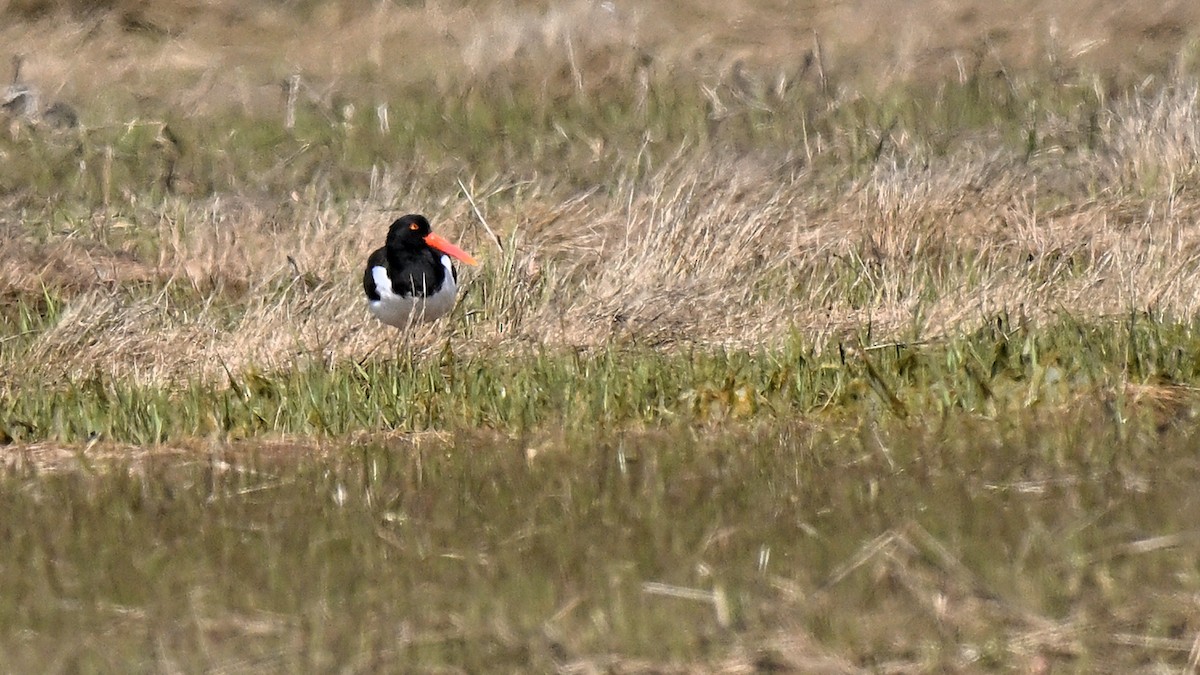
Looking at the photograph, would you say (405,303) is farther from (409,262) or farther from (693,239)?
(693,239)

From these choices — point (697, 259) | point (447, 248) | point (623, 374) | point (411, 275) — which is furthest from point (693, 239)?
point (623, 374)

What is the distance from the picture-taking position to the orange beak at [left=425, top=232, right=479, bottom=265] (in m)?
9.38

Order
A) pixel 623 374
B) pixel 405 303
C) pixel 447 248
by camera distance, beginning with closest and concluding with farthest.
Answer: pixel 623 374 → pixel 405 303 → pixel 447 248

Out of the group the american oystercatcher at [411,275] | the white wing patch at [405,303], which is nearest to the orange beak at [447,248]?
the american oystercatcher at [411,275]

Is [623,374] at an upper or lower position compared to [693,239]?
upper

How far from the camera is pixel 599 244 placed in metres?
9.88

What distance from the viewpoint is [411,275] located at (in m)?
8.92

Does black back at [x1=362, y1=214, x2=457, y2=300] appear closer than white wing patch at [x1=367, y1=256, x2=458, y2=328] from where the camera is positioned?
No

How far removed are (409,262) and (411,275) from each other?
0.20 m

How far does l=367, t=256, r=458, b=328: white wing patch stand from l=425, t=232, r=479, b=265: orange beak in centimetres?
12

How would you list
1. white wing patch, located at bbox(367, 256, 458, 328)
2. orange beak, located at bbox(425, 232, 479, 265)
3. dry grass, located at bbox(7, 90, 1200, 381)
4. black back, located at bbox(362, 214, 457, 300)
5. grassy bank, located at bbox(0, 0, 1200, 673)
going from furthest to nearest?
orange beak, located at bbox(425, 232, 479, 265)
black back, located at bbox(362, 214, 457, 300)
white wing patch, located at bbox(367, 256, 458, 328)
dry grass, located at bbox(7, 90, 1200, 381)
grassy bank, located at bbox(0, 0, 1200, 673)

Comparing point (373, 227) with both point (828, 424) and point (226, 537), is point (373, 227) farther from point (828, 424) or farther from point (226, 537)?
point (226, 537)

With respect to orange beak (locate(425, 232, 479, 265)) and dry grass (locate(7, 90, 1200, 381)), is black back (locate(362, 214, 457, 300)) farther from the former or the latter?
dry grass (locate(7, 90, 1200, 381))

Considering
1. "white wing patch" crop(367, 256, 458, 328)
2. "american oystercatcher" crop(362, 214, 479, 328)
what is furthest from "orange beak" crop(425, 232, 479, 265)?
"white wing patch" crop(367, 256, 458, 328)
